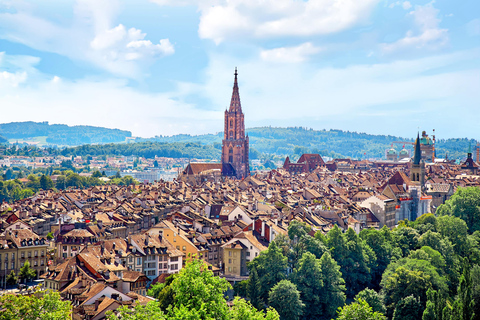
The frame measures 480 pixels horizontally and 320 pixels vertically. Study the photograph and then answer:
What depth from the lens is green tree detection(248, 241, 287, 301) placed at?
71000 mm

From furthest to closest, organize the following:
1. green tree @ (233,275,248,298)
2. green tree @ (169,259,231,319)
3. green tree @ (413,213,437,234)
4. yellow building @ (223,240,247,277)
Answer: green tree @ (413,213,437,234)
yellow building @ (223,240,247,277)
green tree @ (233,275,248,298)
green tree @ (169,259,231,319)

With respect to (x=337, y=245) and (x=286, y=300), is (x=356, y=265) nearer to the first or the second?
(x=337, y=245)

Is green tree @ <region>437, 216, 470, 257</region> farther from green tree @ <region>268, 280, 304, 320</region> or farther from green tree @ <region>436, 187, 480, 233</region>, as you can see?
green tree @ <region>268, 280, 304, 320</region>

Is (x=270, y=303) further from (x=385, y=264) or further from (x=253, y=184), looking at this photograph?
(x=253, y=184)

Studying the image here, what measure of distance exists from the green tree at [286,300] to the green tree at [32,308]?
2281 cm

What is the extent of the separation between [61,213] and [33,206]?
10047 millimetres

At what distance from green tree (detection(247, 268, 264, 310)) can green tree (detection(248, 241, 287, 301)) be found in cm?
39

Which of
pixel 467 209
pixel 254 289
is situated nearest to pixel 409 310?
pixel 254 289

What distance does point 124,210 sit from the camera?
360 feet

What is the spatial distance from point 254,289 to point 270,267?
264 cm

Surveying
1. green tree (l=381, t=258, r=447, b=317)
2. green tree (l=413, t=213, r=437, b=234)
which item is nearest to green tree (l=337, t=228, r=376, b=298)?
green tree (l=381, t=258, r=447, b=317)

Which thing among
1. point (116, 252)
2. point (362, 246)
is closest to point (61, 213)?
point (116, 252)

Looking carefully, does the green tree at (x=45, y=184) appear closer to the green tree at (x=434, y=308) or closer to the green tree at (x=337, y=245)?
the green tree at (x=337, y=245)

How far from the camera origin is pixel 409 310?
6775 centimetres
